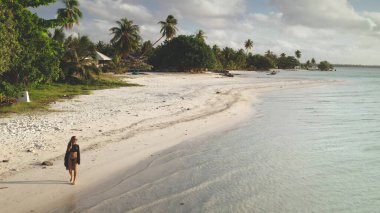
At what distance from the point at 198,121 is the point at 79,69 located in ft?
63.6

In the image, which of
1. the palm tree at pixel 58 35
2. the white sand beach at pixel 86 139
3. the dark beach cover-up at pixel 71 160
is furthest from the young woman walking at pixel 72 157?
the palm tree at pixel 58 35

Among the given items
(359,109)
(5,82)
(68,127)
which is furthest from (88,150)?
(359,109)

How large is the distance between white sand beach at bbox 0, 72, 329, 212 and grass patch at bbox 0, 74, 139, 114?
51.3 inches

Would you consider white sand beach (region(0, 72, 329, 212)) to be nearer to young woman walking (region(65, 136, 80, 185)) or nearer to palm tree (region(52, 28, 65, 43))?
young woman walking (region(65, 136, 80, 185))

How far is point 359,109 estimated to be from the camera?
1099 inches

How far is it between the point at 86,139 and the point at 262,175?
22.0 ft

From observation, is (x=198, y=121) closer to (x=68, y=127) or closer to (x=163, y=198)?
(x=68, y=127)

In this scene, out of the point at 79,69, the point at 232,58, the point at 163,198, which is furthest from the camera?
the point at 232,58

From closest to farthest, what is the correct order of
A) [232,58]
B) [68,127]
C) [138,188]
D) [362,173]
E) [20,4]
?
[138,188]
[362,173]
[68,127]
[20,4]
[232,58]

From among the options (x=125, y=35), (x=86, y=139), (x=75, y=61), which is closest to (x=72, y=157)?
(x=86, y=139)

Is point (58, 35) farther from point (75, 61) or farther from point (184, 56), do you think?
point (184, 56)

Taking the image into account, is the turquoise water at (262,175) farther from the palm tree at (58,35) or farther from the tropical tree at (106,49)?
the tropical tree at (106,49)

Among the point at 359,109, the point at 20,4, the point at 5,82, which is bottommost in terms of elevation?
the point at 359,109

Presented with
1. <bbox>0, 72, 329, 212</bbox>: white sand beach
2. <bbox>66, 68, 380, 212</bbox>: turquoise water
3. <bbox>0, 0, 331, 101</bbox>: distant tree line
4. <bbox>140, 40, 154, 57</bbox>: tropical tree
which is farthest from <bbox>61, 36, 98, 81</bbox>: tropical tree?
<bbox>140, 40, 154, 57</bbox>: tropical tree
